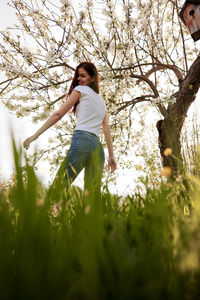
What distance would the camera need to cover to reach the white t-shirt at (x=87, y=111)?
106 inches

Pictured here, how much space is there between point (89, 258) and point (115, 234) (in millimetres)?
134

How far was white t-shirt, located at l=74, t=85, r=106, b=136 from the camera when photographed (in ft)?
8.85

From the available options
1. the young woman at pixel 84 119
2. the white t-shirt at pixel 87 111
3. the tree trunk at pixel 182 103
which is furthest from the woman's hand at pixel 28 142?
the tree trunk at pixel 182 103

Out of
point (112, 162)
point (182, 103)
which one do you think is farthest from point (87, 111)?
point (182, 103)

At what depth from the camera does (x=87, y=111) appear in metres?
2.74

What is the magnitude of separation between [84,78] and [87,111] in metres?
0.52

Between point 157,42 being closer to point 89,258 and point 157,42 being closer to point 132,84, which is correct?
point 132,84

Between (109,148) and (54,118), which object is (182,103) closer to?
(109,148)

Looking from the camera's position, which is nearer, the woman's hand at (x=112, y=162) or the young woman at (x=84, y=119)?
the young woman at (x=84, y=119)

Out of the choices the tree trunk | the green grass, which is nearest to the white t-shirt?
the green grass

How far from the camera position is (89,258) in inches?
19.7

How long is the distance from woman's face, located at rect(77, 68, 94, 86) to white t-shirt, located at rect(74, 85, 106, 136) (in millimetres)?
313

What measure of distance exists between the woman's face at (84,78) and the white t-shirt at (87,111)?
1.03 feet

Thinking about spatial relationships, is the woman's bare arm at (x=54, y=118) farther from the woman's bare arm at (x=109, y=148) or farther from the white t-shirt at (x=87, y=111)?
the woman's bare arm at (x=109, y=148)
